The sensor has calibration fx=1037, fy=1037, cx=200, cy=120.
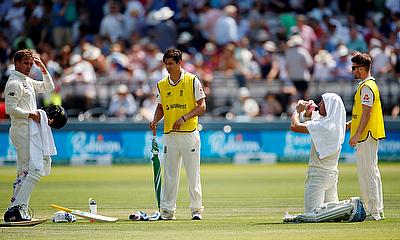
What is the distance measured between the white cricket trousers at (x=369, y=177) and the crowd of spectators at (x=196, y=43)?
42.8ft

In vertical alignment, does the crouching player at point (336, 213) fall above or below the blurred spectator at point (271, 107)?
below

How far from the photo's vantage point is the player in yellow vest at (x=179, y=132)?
13.7m

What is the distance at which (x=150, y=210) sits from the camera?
1504cm

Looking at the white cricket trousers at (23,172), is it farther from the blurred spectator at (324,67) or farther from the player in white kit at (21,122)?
the blurred spectator at (324,67)

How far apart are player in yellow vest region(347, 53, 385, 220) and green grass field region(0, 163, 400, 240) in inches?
12.4

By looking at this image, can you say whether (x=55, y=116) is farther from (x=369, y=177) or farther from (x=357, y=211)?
(x=369, y=177)

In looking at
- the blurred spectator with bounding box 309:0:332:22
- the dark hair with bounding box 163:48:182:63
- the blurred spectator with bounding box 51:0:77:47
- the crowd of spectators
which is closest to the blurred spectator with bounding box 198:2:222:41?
the crowd of spectators

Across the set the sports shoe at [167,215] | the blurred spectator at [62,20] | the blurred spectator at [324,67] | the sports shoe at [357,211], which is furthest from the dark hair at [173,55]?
the blurred spectator at [62,20]

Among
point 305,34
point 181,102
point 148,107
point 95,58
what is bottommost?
point 148,107

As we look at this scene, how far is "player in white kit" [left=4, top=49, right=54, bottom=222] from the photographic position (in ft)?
42.2

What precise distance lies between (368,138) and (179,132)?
2.49 meters

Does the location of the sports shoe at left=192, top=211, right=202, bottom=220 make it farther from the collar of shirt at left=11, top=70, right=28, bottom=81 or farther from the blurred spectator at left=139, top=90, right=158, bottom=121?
the blurred spectator at left=139, top=90, right=158, bottom=121

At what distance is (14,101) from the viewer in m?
12.9

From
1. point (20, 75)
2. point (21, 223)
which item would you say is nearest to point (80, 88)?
point (20, 75)
